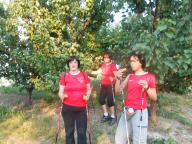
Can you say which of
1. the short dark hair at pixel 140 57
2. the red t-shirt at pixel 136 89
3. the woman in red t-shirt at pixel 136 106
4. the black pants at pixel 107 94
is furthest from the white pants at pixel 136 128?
the black pants at pixel 107 94

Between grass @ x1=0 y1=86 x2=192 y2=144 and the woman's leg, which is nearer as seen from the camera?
the woman's leg

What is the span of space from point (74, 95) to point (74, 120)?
0.55m

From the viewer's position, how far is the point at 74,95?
7.98 m

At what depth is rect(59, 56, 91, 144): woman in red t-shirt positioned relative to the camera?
7.98 m

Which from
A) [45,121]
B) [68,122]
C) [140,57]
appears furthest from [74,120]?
[45,121]

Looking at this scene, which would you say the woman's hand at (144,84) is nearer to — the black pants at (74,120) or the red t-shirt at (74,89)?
the red t-shirt at (74,89)

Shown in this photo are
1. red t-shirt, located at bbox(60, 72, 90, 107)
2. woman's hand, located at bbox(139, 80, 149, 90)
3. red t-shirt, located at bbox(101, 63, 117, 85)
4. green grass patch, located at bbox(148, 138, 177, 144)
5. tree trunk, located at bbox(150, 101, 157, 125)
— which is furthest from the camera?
tree trunk, located at bbox(150, 101, 157, 125)

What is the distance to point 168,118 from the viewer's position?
41.1ft

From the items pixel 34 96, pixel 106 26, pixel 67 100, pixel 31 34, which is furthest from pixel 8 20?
pixel 67 100

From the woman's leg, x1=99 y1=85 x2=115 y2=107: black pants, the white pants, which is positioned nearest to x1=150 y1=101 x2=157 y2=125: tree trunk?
x1=99 y1=85 x2=115 y2=107: black pants

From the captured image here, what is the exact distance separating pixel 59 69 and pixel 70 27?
4.28ft

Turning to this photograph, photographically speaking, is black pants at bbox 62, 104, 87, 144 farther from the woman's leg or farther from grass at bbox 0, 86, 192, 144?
grass at bbox 0, 86, 192, 144

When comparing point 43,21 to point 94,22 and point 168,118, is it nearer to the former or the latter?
point 94,22

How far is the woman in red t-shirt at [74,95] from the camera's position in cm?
798
